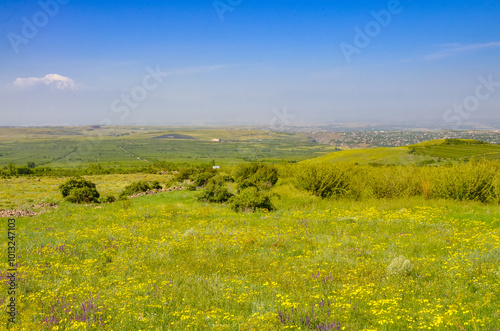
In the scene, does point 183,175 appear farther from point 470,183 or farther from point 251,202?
point 470,183

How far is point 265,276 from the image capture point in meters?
7.67

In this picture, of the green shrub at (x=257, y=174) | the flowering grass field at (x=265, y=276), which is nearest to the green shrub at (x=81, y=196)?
the flowering grass field at (x=265, y=276)

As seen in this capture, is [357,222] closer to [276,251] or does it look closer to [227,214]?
[276,251]

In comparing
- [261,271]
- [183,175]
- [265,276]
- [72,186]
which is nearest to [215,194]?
[72,186]

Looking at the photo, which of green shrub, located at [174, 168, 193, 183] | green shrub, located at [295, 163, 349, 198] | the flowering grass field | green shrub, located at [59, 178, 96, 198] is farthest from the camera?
green shrub, located at [174, 168, 193, 183]

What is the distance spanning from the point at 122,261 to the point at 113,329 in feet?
12.5

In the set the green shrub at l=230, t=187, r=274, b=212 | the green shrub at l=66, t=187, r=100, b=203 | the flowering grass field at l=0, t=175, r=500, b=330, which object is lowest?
the green shrub at l=66, t=187, r=100, b=203

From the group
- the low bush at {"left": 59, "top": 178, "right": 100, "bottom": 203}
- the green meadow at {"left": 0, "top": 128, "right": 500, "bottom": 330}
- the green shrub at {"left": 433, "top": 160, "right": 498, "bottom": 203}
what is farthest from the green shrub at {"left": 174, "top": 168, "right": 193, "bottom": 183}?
the green shrub at {"left": 433, "top": 160, "right": 498, "bottom": 203}

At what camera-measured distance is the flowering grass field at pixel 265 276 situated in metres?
5.34

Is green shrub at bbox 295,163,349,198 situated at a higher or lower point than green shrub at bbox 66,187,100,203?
higher

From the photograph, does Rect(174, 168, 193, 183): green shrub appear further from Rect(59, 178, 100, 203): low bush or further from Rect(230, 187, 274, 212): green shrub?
Rect(230, 187, 274, 212): green shrub

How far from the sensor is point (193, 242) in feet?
35.5

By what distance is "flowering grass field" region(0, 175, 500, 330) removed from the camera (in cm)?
534

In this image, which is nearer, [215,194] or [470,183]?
[470,183]
